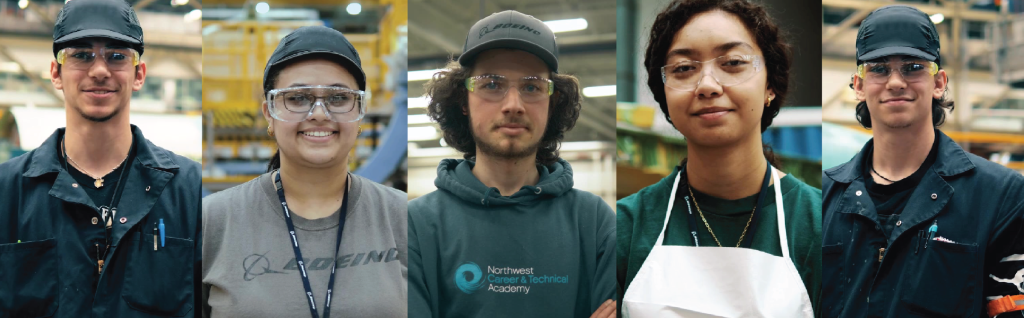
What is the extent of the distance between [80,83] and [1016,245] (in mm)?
3329

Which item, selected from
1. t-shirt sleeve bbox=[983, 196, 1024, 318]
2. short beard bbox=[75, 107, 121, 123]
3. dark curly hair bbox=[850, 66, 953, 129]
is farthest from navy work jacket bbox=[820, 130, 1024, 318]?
short beard bbox=[75, 107, 121, 123]

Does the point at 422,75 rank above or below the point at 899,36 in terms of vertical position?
below

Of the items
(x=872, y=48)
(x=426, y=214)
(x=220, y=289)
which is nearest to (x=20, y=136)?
(x=220, y=289)

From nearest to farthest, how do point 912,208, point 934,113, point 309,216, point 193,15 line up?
point 309,216 < point 912,208 < point 193,15 < point 934,113

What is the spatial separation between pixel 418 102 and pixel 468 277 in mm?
618

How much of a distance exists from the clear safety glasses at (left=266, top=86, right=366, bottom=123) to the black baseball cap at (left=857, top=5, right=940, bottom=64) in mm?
1956

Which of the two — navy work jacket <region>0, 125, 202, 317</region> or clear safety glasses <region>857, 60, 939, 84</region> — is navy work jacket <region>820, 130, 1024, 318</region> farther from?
navy work jacket <region>0, 125, 202, 317</region>

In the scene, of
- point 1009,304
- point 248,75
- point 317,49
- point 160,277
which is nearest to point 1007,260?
point 1009,304

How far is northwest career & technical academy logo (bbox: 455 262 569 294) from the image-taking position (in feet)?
8.29

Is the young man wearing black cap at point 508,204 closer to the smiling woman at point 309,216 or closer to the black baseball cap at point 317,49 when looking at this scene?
the smiling woman at point 309,216

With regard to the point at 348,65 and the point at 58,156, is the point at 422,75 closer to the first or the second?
the point at 348,65

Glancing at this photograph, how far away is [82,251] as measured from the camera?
2.54 m

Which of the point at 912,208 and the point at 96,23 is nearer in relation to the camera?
the point at 96,23

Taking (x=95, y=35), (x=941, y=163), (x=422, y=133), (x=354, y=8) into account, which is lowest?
(x=941, y=163)
